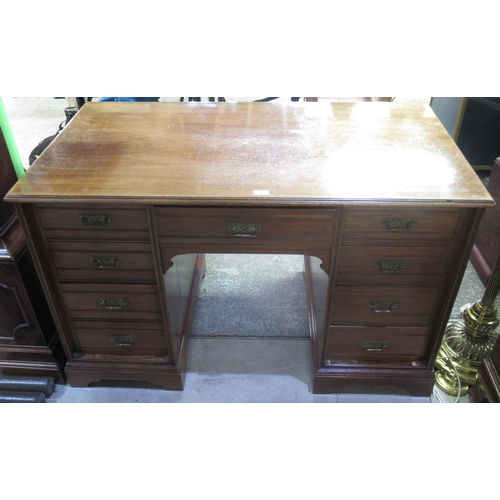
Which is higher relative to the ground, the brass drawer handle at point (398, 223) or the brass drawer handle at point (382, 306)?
the brass drawer handle at point (398, 223)

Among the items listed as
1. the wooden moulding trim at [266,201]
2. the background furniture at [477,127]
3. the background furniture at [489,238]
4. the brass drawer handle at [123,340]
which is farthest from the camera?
the background furniture at [477,127]

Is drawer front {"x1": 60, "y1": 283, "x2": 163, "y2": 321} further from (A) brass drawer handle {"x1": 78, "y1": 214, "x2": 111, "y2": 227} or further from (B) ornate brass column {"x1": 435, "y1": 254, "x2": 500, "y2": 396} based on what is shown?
(B) ornate brass column {"x1": 435, "y1": 254, "x2": 500, "y2": 396}

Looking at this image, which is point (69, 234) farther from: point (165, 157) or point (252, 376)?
point (252, 376)

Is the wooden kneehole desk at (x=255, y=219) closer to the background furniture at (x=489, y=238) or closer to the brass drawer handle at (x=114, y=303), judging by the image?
the brass drawer handle at (x=114, y=303)

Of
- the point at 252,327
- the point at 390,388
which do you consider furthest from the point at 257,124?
the point at 390,388

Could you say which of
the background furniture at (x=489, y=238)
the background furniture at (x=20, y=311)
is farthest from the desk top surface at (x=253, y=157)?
the background furniture at (x=489, y=238)

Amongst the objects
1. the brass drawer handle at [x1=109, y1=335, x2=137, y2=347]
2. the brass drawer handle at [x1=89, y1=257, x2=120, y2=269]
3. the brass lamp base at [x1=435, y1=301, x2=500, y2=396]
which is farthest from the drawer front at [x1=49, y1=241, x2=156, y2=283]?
the brass lamp base at [x1=435, y1=301, x2=500, y2=396]

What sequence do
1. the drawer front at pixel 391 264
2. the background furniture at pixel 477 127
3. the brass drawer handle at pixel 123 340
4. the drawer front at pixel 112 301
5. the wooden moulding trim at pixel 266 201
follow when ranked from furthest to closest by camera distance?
the background furniture at pixel 477 127 → the brass drawer handle at pixel 123 340 → the drawer front at pixel 112 301 → the drawer front at pixel 391 264 → the wooden moulding trim at pixel 266 201

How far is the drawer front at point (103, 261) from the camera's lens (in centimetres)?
137

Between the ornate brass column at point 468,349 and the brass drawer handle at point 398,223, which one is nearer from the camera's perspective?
the brass drawer handle at point 398,223

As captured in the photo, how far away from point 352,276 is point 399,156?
0.38 m

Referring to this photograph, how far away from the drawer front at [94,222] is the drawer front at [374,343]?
27.7 inches

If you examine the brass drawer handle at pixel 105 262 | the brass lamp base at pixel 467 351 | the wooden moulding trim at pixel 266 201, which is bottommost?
the brass lamp base at pixel 467 351

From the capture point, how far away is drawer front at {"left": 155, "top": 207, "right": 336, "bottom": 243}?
1.27 meters
